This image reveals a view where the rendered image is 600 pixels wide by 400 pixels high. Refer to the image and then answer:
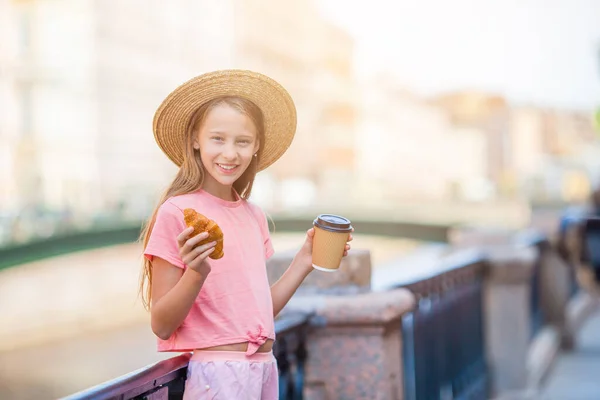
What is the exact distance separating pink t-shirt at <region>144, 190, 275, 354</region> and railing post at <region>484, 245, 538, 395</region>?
3.67m

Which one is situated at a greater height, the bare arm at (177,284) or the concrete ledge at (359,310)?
the bare arm at (177,284)

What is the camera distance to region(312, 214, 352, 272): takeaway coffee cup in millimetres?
2084

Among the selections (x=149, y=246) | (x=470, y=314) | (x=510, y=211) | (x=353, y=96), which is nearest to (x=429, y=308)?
(x=470, y=314)

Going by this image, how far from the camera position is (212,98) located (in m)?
2.04

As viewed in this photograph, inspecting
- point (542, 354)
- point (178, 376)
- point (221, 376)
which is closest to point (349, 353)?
point (178, 376)

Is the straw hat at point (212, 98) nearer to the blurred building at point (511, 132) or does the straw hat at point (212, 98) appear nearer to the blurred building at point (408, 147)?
the blurred building at point (408, 147)

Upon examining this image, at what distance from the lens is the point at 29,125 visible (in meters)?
Answer: 56.5

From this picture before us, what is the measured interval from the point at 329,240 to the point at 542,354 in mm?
5096

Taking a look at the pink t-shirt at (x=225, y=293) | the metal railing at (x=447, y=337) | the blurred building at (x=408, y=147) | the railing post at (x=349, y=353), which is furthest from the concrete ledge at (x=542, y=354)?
the blurred building at (x=408, y=147)

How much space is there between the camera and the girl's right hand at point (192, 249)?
5.64ft

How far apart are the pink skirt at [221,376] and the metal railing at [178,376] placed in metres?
0.10

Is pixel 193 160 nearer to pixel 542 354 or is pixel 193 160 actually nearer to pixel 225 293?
pixel 225 293

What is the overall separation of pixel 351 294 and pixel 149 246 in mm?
1372

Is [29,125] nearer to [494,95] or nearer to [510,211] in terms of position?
[510,211]
